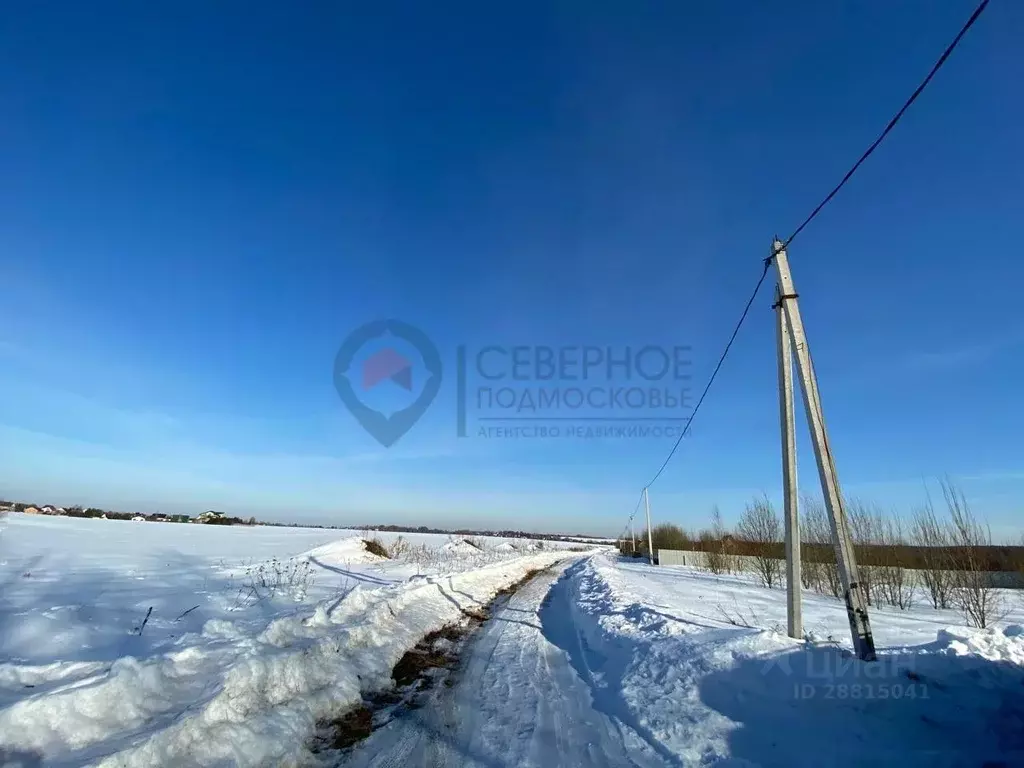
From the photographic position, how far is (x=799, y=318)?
6242 mm

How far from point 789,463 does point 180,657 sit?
730cm

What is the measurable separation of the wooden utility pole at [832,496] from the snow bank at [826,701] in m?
0.31

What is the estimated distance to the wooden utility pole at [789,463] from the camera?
628 cm

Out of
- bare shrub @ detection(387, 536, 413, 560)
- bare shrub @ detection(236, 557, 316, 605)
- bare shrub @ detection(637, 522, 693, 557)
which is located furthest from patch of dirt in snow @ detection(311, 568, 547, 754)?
bare shrub @ detection(637, 522, 693, 557)

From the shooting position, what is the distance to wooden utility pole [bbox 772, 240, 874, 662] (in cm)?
514

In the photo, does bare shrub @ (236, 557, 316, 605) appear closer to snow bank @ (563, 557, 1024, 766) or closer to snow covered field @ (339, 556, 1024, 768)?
snow covered field @ (339, 556, 1024, 768)

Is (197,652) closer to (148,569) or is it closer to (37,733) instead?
(37,733)

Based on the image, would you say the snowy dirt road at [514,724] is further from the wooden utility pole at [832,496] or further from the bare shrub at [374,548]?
the bare shrub at [374,548]

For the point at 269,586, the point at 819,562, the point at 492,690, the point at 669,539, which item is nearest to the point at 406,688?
the point at 492,690

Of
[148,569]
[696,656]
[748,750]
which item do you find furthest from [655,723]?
[148,569]

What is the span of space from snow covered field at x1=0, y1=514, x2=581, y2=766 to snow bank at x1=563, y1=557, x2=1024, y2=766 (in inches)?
126

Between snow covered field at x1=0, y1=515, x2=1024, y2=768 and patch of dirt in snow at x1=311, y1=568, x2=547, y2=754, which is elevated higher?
snow covered field at x1=0, y1=515, x2=1024, y2=768

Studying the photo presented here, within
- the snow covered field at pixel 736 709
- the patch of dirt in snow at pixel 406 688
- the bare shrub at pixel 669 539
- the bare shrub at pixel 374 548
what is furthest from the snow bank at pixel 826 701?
the bare shrub at pixel 669 539

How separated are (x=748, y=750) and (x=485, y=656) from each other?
172 inches
